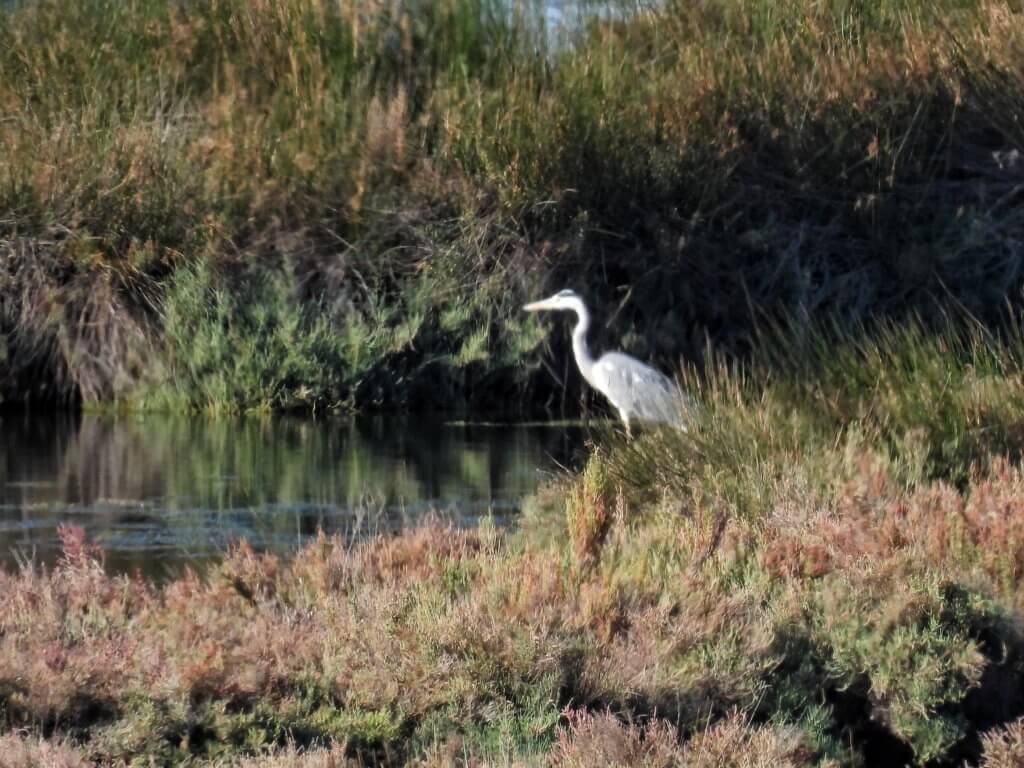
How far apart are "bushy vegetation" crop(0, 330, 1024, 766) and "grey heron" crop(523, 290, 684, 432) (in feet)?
14.5

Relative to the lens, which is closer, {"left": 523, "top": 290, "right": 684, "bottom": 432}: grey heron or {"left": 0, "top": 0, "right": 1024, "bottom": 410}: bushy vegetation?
{"left": 523, "top": 290, "right": 684, "bottom": 432}: grey heron

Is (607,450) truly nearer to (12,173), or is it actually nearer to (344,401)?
(344,401)

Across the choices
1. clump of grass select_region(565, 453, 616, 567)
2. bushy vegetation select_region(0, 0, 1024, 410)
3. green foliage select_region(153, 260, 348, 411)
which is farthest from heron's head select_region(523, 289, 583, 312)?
clump of grass select_region(565, 453, 616, 567)

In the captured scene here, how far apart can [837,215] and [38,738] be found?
13895 millimetres

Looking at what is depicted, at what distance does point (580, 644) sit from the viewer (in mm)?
5992

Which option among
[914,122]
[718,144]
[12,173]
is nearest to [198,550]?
[12,173]

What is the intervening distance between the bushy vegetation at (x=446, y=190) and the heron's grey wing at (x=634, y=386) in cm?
227

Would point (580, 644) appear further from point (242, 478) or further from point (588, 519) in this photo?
point (242, 478)

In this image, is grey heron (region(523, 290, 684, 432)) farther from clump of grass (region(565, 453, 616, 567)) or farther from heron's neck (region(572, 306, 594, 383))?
clump of grass (region(565, 453, 616, 567))

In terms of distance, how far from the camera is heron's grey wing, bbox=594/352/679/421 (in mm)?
13234

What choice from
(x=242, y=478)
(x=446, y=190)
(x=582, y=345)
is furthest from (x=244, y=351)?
(x=242, y=478)

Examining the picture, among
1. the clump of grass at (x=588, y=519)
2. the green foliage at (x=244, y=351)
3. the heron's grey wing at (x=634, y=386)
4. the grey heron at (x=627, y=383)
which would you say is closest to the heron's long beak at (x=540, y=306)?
the grey heron at (x=627, y=383)

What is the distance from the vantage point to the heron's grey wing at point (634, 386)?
13234 mm

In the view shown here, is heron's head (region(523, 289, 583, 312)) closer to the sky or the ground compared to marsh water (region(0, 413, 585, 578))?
closer to the sky
